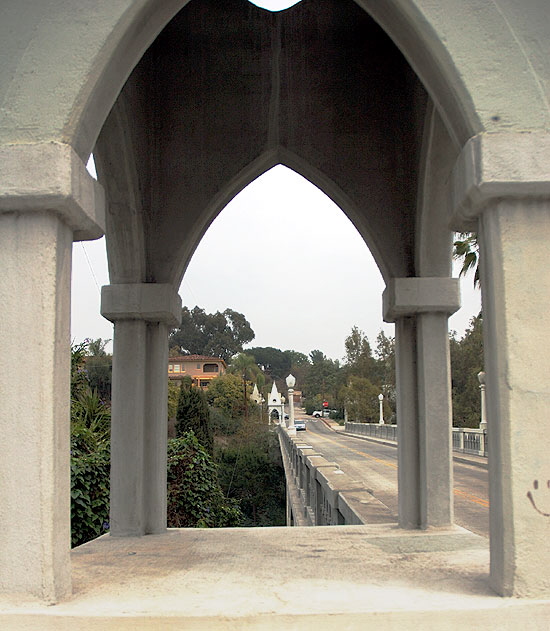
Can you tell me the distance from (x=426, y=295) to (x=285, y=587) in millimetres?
3700

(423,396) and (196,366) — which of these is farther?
(196,366)

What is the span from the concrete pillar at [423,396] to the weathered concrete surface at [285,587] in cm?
63

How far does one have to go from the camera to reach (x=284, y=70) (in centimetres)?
768

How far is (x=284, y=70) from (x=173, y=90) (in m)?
1.22

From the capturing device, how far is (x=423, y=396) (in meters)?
7.00

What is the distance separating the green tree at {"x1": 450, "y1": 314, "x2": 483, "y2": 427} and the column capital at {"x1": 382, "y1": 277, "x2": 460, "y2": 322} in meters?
39.4

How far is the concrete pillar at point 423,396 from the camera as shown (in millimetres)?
6918

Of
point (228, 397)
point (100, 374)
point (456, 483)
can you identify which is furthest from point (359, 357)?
point (456, 483)

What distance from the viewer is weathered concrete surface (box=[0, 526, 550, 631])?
3.50m

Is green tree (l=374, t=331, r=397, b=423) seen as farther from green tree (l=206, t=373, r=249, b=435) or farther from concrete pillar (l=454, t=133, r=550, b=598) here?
concrete pillar (l=454, t=133, r=550, b=598)

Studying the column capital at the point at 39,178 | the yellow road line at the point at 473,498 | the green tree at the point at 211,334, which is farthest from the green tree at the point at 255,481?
the green tree at the point at 211,334

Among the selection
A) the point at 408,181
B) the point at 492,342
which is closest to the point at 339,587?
the point at 492,342

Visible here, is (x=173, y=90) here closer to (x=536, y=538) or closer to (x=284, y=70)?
(x=284, y=70)

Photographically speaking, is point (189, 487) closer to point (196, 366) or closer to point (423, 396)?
point (423, 396)
